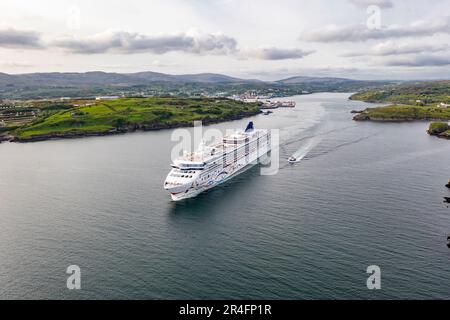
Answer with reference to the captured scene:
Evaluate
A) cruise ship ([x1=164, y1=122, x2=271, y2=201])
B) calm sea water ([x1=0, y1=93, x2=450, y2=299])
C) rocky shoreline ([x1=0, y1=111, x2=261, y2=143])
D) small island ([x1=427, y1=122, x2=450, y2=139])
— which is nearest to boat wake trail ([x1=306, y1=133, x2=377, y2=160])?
calm sea water ([x1=0, y1=93, x2=450, y2=299])

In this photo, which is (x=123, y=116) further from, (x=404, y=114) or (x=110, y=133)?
(x=404, y=114)

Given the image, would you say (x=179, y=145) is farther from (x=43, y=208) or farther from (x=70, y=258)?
(x=70, y=258)

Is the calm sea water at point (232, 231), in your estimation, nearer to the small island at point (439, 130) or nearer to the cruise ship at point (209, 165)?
the cruise ship at point (209, 165)

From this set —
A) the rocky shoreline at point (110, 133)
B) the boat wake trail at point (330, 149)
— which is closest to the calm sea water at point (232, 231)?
the boat wake trail at point (330, 149)

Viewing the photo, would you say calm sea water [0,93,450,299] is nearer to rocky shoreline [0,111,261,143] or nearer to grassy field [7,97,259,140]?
rocky shoreline [0,111,261,143]

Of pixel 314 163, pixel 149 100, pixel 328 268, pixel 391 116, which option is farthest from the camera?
pixel 149 100

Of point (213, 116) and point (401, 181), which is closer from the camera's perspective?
point (401, 181)

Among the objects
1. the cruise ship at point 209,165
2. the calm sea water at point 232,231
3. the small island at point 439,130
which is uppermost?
the small island at point 439,130

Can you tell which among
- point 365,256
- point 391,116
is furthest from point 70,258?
point 391,116
